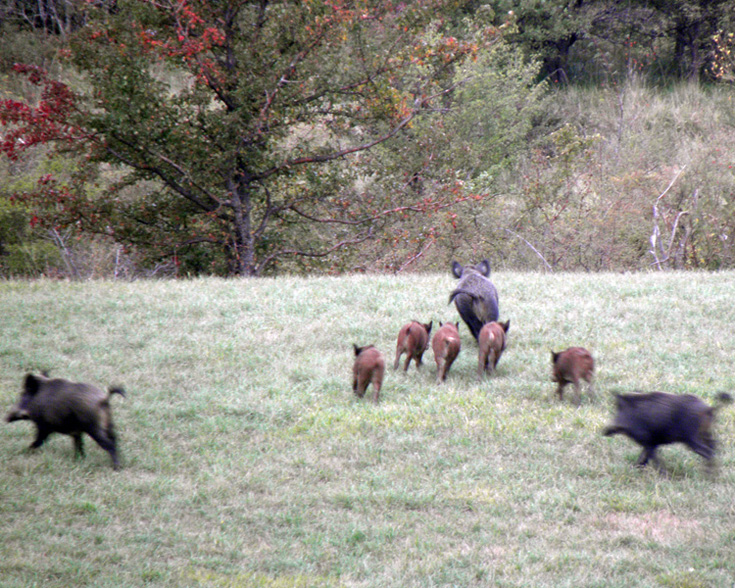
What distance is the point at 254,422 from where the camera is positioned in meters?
7.16

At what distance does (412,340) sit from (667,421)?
3018mm

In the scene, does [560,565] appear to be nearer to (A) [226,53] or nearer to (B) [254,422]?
(B) [254,422]

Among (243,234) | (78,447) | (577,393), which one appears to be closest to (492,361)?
(577,393)

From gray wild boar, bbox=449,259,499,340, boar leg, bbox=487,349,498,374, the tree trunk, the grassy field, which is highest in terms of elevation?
the tree trunk

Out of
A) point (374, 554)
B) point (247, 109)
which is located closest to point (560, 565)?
point (374, 554)

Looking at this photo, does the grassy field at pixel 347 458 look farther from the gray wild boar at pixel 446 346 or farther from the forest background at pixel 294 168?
the forest background at pixel 294 168

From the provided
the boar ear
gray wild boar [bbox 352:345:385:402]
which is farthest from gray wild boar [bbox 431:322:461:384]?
the boar ear

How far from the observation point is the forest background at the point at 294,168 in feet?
41.4

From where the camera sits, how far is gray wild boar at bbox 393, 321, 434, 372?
8.02 metres

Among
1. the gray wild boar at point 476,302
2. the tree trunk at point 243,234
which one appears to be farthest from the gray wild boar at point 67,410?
the tree trunk at point 243,234

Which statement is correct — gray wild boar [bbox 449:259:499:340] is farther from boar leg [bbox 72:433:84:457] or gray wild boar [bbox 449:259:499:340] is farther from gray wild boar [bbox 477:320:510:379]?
boar leg [bbox 72:433:84:457]

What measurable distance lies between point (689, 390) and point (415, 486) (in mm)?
3262

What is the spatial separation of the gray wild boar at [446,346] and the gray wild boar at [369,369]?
2.53 feet

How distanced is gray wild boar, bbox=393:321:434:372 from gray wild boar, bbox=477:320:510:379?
0.59m
